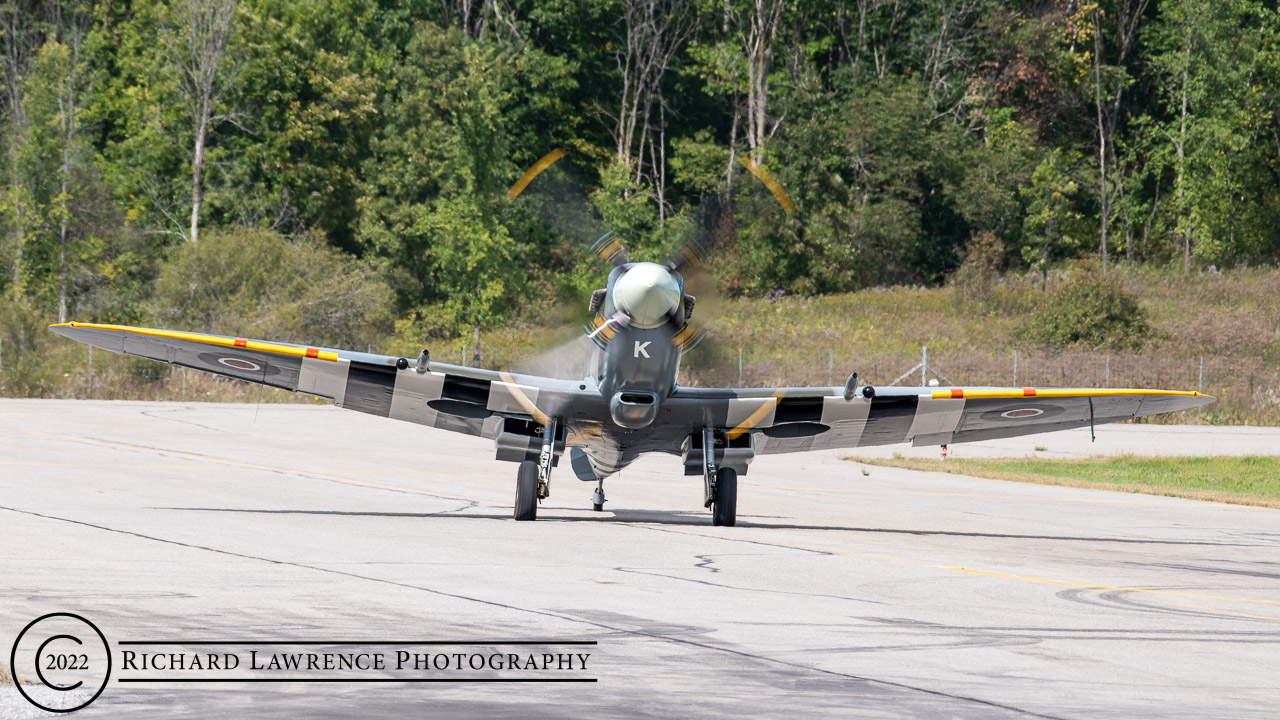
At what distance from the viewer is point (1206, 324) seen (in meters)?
53.7

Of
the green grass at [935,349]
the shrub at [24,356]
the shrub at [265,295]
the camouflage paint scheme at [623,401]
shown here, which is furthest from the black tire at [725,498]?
the shrub at [265,295]

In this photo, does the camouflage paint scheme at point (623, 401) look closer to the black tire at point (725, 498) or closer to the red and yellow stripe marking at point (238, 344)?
the red and yellow stripe marking at point (238, 344)

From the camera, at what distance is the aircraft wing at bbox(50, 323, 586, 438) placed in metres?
15.8

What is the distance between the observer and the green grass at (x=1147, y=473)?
25212mm

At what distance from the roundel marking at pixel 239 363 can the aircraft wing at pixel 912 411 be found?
18.4 ft

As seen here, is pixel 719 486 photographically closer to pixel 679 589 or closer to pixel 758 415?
pixel 758 415

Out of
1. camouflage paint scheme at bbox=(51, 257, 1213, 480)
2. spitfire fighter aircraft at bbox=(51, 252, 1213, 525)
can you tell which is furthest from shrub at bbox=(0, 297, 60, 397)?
camouflage paint scheme at bbox=(51, 257, 1213, 480)

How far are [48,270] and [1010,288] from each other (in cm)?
4466

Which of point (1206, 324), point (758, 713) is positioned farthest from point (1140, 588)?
point (1206, 324)

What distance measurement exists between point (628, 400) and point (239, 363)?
5371 mm

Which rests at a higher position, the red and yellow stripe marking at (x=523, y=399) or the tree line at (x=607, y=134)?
the tree line at (x=607, y=134)

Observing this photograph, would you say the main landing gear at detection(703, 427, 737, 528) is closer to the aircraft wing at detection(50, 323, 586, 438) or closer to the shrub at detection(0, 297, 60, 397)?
the aircraft wing at detection(50, 323, 586, 438)

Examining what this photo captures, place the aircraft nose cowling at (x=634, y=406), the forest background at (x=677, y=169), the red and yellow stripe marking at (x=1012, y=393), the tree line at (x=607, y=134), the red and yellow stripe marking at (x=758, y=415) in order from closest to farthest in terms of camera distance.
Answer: the aircraft nose cowling at (x=634, y=406), the red and yellow stripe marking at (x=758, y=415), the red and yellow stripe marking at (x=1012, y=393), the forest background at (x=677, y=169), the tree line at (x=607, y=134)

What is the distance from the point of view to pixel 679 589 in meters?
10.6
